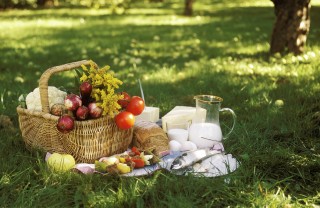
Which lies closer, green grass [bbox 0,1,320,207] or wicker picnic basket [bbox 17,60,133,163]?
green grass [bbox 0,1,320,207]

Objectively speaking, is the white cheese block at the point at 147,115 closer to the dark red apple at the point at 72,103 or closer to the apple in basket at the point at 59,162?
the dark red apple at the point at 72,103

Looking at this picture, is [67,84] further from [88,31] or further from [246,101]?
[88,31]

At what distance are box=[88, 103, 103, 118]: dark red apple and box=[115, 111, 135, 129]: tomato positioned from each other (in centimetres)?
12

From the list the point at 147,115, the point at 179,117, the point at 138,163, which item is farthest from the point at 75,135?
the point at 179,117

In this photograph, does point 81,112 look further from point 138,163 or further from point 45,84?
point 138,163

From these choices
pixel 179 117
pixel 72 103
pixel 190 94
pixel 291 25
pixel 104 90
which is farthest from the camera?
pixel 291 25

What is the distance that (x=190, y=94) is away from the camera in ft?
15.4

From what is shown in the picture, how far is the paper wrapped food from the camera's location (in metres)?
3.05

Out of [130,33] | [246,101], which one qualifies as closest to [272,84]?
[246,101]

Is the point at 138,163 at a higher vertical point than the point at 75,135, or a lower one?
lower

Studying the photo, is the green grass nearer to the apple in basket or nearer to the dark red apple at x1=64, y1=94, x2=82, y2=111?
the apple in basket

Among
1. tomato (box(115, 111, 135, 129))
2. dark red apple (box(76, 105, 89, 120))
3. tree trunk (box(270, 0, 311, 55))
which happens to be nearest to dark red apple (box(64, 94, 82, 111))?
dark red apple (box(76, 105, 89, 120))

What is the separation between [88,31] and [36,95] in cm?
624

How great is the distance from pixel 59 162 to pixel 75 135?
0.67 feet
